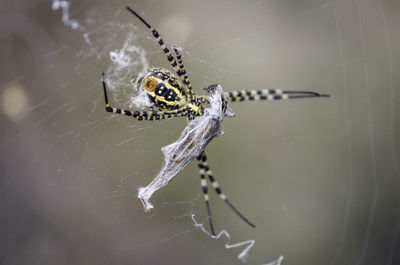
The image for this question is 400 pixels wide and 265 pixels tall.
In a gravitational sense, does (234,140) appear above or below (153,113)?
above

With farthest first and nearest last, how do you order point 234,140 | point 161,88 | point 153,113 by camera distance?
1. point 234,140
2. point 153,113
3. point 161,88

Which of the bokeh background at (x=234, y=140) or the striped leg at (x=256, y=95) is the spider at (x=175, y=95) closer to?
the striped leg at (x=256, y=95)

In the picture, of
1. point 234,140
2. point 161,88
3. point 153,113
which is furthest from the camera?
point 234,140

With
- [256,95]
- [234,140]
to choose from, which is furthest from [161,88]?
[234,140]

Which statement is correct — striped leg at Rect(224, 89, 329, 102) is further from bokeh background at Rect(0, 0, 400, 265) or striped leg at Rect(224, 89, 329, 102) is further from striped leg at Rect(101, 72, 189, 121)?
bokeh background at Rect(0, 0, 400, 265)

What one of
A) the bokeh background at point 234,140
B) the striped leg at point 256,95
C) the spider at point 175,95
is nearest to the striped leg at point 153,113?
the spider at point 175,95

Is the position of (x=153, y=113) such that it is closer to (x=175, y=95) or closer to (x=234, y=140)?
(x=175, y=95)

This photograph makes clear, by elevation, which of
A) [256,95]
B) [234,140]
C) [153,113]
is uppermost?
[234,140]

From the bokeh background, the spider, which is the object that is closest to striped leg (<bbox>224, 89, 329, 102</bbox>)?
the spider
